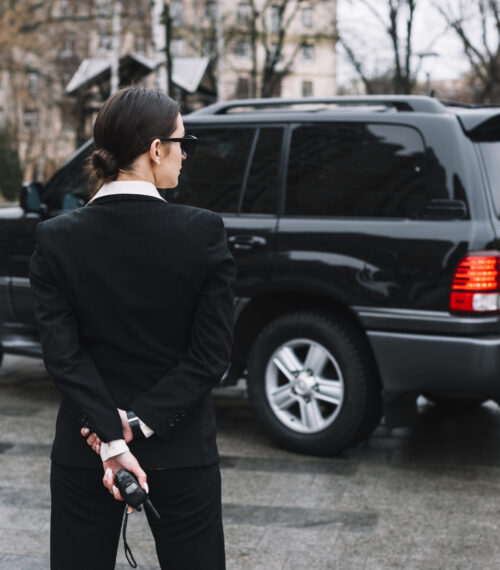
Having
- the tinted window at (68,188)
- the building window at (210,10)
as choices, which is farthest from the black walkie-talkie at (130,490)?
the building window at (210,10)

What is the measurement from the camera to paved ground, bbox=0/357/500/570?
13.1 feet

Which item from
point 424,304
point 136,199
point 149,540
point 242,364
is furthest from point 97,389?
point 242,364

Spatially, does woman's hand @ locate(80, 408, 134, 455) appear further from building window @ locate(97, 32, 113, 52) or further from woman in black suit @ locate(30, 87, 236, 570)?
building window @ locate(97, 32, 113, 52)

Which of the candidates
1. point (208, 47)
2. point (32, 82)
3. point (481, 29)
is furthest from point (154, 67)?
point (208, 47)

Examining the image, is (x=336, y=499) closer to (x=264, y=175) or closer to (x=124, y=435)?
(x=264, y=175)

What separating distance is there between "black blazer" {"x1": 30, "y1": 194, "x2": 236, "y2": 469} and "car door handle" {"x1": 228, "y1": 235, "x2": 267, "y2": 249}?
10.8 feet

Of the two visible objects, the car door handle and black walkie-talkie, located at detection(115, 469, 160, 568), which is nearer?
black walkie-talkie, located at detection(115, 469, 160, 568)

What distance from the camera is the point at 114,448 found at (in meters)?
2.18

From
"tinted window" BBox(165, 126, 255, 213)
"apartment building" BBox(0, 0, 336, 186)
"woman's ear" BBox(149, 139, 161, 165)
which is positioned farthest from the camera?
"apartment building" BBox(0, 0, 336, 186)

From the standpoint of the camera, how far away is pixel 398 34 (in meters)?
21.0

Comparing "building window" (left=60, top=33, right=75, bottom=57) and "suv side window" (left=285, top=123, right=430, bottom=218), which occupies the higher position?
"building window" (left=60, top=33, right=75, bottom=57)

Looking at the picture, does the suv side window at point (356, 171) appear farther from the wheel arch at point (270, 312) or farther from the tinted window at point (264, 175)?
the wheel arch at point (270, 312)

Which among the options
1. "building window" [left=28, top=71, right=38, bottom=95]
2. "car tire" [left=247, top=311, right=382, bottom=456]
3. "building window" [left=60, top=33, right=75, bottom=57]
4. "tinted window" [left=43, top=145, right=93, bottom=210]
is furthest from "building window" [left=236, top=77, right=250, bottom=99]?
"car tire" [left=247, top=311, right=382, bottom=456]

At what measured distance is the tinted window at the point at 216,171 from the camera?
5809mm
